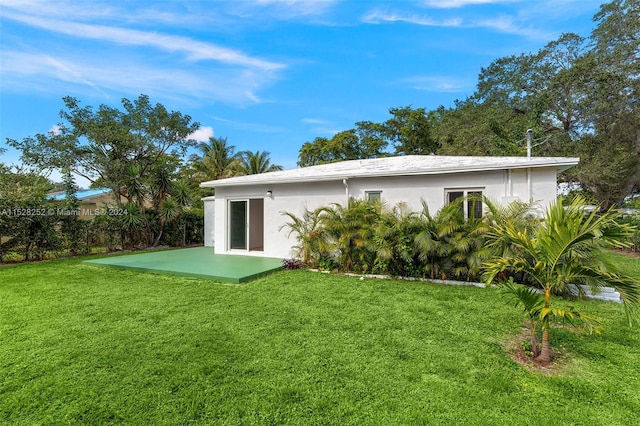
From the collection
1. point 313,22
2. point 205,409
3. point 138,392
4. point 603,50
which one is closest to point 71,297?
point 138,392

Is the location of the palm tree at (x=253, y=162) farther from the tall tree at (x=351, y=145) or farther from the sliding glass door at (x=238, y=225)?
the sliding glass door at (x=238, y=225)

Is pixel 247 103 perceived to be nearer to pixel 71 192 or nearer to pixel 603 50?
pixel 71 192

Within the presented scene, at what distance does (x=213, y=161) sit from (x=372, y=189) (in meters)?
24.3

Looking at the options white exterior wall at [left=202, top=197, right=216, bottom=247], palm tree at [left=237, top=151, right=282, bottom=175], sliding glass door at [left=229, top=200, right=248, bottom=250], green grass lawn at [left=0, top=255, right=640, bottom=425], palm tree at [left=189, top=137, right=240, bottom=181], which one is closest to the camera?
green grass lawn at [left=0, top=255, right=640, bottom=425]

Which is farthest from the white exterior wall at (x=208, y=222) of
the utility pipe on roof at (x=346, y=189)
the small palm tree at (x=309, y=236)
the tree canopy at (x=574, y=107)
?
the tree canopy at (x=574, y=107)

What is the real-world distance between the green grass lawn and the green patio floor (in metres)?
1.75

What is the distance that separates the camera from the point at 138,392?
305 cm

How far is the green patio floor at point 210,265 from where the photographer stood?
8.06 meters

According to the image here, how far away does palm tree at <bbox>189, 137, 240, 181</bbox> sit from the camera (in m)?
30.2

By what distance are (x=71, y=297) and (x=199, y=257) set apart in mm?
4891

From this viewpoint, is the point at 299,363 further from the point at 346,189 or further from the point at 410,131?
the point at 410,131

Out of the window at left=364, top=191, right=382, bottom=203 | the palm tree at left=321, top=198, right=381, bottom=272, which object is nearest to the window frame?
the window at left=364, top=191, right=382, bottom=203

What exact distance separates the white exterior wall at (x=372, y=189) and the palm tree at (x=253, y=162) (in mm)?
19864

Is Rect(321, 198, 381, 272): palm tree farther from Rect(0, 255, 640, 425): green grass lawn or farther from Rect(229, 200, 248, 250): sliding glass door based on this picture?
Rect(229, 200, 248, 250): sliding glass door
